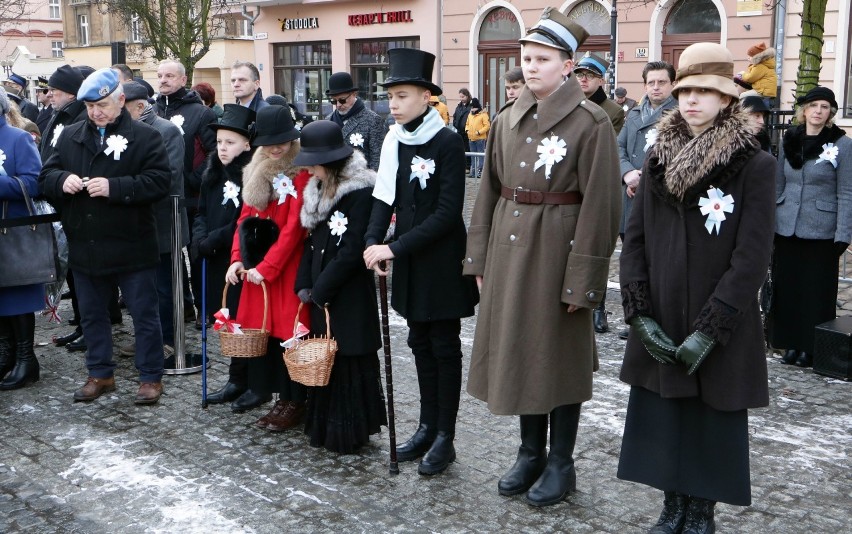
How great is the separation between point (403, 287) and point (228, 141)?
1805 mm

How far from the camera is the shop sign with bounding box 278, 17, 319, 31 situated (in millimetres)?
31172

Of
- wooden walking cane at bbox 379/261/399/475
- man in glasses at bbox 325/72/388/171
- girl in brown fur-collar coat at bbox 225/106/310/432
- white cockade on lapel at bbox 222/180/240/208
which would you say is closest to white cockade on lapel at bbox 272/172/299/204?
girl in brown fur-collar coat at bbox 225/106/310/432

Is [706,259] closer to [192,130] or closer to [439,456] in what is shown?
[439,456]

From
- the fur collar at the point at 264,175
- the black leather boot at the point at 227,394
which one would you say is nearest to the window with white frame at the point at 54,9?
the black leather boot at the point at 227,394

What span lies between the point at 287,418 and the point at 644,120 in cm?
364

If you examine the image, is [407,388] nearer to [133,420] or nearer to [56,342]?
[133,420]

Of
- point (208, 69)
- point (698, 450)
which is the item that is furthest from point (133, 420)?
point (208, 69)

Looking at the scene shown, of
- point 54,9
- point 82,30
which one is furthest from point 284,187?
point 54,9

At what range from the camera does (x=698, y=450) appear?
4.06 m

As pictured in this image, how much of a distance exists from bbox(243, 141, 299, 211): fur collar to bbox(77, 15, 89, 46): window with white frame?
43.2 m

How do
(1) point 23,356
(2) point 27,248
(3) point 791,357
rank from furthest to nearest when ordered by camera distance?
1. (3) point 791,357
2. (1) point 23,356
3. (2) point 27,248

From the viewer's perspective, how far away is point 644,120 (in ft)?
24.3

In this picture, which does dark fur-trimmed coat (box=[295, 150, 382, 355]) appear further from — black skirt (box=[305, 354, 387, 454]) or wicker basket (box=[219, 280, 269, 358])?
wicker basket (box=[219, 280, 269, 358])

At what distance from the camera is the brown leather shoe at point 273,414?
5.77m
